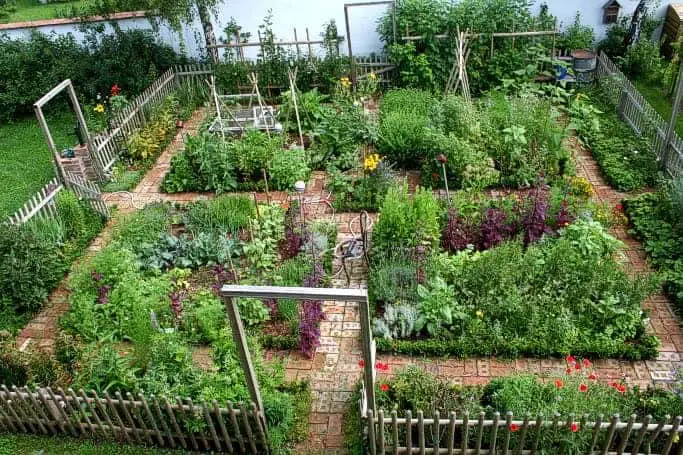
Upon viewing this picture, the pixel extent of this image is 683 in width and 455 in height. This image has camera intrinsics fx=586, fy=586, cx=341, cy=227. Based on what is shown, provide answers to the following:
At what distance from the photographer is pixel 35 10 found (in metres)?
17.9

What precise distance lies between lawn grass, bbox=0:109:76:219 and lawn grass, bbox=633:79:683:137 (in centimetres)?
1133

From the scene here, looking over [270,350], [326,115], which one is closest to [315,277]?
[270,350]

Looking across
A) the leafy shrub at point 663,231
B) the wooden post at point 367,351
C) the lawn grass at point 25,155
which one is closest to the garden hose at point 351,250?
the wooden post at point 367,351

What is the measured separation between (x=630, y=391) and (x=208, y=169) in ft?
22.9

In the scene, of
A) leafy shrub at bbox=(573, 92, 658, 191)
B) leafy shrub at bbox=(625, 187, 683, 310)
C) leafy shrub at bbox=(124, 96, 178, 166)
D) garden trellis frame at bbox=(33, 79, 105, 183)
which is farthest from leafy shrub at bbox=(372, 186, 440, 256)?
leafy shrub at bbox=(124, 96, 178, 166)

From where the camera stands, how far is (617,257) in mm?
7801

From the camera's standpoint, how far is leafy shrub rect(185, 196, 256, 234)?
343 inches

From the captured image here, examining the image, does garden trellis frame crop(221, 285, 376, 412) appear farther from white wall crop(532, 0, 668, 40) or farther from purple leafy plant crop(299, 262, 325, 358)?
white wall crop(532, 0, 668, 40)

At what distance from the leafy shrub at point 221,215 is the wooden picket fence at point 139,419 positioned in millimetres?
3143

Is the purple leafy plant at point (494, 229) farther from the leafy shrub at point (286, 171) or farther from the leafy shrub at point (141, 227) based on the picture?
the leafy shrub at point (141, 227)

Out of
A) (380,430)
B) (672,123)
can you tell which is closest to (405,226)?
(380,430)

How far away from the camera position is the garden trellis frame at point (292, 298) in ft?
15.5

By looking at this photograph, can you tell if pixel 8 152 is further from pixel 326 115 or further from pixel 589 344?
pixel 589 344

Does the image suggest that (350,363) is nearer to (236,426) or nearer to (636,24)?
(236,426)
